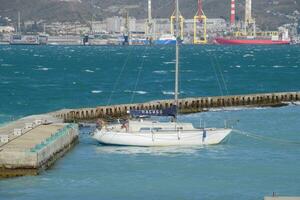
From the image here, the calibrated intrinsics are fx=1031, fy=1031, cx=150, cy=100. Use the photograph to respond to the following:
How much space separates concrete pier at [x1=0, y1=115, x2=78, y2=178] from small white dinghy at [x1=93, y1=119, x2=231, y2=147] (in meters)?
2.71

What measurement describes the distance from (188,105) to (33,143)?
3168cm

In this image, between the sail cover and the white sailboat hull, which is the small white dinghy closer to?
the white sailboat hull

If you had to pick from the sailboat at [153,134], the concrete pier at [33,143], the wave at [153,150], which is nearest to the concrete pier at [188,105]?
the concrete pier at [33,143]

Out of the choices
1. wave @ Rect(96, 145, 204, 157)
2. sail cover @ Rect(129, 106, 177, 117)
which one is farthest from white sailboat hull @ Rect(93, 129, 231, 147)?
sail cover @ Rect(129, 106, 177, 117)

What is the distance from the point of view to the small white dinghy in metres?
60.8

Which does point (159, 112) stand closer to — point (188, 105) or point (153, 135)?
point (153, 135)

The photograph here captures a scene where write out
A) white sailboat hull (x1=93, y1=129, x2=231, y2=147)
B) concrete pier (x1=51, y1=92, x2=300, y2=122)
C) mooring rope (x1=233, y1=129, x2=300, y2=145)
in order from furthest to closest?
1. concrete pier (x1=51, y1=92, x2=300, y2=122)
2. mooring rope (x1=233, y1=129, x2=300, y2=145)
3. white sailboat hull (x1=93, y1=129, x2=231, y2=147)

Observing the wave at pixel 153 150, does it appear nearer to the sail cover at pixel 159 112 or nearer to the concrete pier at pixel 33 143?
the concrete pier at pixel 33 143

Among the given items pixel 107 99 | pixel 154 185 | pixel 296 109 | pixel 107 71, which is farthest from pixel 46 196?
pixel 107 71

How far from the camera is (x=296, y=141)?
6562 centimetres

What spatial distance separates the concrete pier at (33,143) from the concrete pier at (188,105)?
19.5 ft

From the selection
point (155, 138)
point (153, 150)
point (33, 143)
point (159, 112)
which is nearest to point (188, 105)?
point (159, 112)

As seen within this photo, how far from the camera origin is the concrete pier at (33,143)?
50438 mm

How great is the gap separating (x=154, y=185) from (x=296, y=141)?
744 inches
